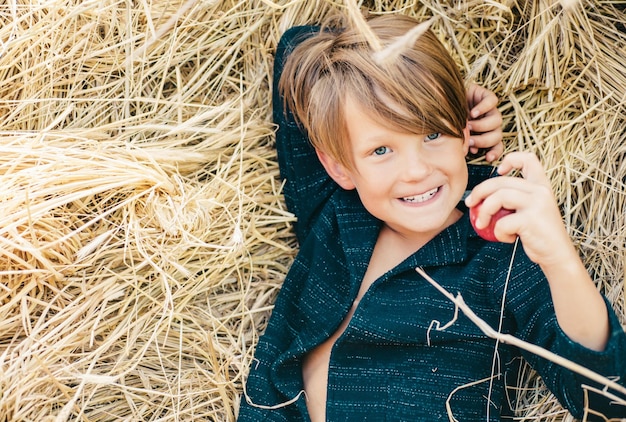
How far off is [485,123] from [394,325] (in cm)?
57

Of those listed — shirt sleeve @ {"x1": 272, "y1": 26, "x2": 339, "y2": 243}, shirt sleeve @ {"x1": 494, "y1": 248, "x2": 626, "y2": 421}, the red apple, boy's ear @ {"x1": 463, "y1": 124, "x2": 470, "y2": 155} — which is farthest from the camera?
shirt sleeve @ {"x1": 272, "y1": 26, "x2": 339, "y2": 243}

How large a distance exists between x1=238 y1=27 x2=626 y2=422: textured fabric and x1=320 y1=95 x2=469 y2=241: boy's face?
118mm

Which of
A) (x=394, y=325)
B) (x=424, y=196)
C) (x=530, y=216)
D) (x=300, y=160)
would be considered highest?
(x=530, y=216)

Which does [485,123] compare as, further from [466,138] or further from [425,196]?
[425,196]

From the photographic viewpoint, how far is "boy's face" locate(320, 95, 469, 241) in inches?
71.4

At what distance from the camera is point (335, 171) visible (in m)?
2.03

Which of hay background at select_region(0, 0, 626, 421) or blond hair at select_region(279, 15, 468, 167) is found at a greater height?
blond hair at select_region(279, 15, 468, 167)

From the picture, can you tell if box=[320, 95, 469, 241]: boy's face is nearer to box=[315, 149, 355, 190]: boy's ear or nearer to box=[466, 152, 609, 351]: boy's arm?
box=[315, 149, 355, 190]: boy's ear

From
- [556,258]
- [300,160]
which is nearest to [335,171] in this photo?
[300,160]

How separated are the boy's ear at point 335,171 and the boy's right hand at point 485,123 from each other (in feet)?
1.09

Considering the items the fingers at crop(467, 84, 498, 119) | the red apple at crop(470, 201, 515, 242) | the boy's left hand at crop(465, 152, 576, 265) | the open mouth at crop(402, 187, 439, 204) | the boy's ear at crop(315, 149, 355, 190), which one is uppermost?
the fingers at crop(467, 84, 498, 119)

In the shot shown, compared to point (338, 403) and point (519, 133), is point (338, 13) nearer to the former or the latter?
point (519, 133)

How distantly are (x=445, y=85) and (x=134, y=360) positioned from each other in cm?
107

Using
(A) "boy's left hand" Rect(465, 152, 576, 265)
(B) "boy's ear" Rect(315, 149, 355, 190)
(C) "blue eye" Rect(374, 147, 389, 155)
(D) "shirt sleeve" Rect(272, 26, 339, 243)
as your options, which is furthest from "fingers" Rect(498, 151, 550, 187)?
(D) "shirt sleeve" Rect(272, 26, 339, 243)
